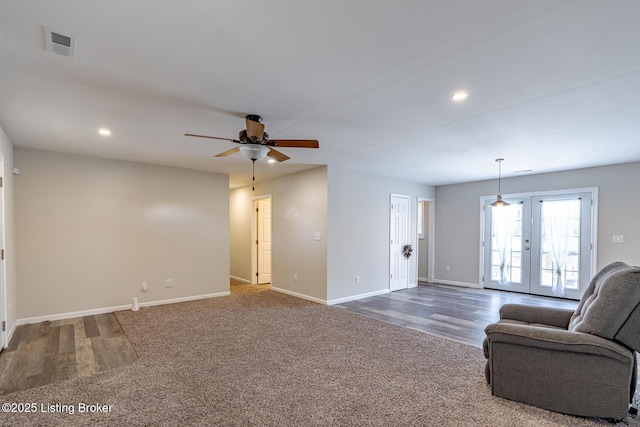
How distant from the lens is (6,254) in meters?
3.82

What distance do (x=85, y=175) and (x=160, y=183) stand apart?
3.61 ft

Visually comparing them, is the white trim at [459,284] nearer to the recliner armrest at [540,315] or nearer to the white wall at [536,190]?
the white wall at [536,190]

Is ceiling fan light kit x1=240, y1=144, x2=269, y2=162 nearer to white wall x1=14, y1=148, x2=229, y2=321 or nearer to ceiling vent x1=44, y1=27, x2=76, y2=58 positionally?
ceiling vent x1=44, y1=27, x2=76, y2=58

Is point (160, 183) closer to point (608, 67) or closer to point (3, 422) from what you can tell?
point (3, 422)

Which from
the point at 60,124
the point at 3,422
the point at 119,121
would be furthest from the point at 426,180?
the point at 3,422

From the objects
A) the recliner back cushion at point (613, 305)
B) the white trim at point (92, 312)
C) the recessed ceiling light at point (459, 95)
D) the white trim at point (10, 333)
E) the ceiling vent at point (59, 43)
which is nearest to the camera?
the ceiling vent at point (59, 43)

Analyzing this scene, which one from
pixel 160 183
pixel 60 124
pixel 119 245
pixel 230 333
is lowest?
pixel 230 333

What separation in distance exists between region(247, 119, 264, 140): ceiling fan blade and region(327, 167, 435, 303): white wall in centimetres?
286

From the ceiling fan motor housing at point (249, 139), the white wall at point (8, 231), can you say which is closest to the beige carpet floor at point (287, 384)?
the white wall at point (8, 231)

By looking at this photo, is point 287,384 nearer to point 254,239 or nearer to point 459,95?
point 459,95

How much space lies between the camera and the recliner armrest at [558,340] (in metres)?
2.21

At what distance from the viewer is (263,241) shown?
25.3ft

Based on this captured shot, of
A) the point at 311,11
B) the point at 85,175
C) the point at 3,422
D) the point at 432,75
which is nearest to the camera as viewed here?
the point at 311,11

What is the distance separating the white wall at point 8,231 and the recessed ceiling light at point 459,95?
488cm
